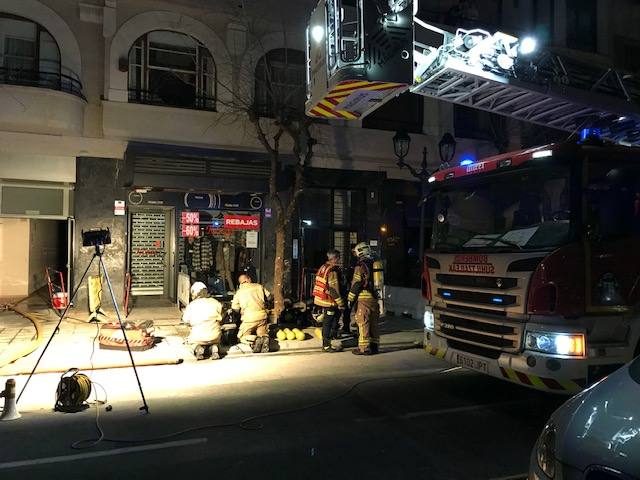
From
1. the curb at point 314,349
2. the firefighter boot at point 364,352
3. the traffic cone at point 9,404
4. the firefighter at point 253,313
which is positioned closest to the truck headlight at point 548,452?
the traffic cone at point 9,404

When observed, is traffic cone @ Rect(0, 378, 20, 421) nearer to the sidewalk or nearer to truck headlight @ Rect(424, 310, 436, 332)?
the sidewalk

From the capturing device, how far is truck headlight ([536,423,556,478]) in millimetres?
2725

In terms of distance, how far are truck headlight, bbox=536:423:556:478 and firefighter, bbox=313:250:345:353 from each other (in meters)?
6.74

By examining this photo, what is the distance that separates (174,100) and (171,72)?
0.74 metres

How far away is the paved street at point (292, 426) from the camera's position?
4.55 meters

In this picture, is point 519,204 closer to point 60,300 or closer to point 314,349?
point 314,349

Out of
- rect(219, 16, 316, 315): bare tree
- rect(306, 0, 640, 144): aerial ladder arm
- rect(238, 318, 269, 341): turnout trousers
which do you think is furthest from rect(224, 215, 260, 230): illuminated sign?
rect(306, 0, 640, 144): aerial ladder arm

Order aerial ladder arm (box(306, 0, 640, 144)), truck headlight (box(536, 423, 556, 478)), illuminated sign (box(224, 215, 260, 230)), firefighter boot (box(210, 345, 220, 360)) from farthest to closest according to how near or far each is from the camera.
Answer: illuminated sign (box(224, 215, 260, 230)) → firefighter boot (box(210, 345, 220, 360)) → aerial ladder arm (box(306, 0, 640, 144)) → truck headlight (box(536, 423, 556, 478))

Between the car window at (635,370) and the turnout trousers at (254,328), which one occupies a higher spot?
the car window at (635,370)

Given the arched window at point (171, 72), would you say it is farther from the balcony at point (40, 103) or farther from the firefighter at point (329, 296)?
the firefighter at point (329, 296)

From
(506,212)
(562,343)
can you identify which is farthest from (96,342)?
(562,343)

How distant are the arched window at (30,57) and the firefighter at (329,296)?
801 centimetres

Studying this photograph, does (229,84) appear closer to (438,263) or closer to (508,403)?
(438,263)

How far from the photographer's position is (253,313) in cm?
984
